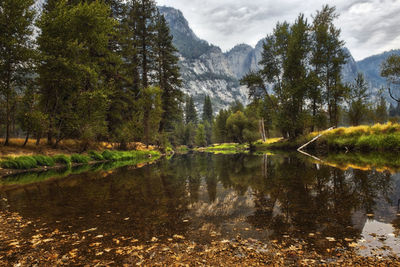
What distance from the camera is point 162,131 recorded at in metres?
34.8

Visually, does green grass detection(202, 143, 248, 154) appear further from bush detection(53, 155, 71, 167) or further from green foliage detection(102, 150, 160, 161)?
bush detection(53, 155, 71, 167)

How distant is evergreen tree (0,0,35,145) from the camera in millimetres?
15867

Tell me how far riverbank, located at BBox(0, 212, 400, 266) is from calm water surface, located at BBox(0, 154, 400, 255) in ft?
0.68

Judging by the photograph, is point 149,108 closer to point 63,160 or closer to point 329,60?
point 63,160

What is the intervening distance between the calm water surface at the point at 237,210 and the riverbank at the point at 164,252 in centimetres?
21

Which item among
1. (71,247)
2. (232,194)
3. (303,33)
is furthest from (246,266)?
(303,33)

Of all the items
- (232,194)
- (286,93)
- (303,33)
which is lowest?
(232,194)

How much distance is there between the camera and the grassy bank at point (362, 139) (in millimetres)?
16922

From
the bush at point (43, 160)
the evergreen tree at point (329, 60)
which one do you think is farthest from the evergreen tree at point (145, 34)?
the evergreen tree at point (329, 60)

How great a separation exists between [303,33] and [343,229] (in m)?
31.3

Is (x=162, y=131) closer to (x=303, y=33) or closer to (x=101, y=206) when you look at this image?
(x=303, y=33)

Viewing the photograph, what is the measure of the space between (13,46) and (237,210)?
2098 cm

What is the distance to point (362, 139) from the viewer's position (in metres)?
18.9

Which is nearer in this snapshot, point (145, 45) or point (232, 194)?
point (232, 194)
